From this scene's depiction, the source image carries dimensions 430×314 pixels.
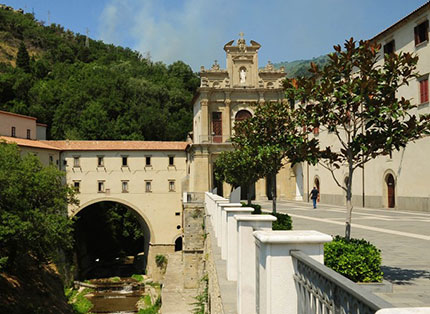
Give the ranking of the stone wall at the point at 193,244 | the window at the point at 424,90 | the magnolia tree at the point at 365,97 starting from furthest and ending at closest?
the stone wall at the point at 193,244 → the window at the point at 424,90 → the magnolia tree at the point at 365,97

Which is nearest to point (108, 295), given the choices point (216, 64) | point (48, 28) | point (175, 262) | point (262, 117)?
point (175, 262)

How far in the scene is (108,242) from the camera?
61.0m

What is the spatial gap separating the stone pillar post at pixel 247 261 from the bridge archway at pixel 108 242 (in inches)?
1861

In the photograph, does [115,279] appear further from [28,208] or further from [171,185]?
[28,208]

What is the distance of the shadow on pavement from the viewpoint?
7758 millimetres

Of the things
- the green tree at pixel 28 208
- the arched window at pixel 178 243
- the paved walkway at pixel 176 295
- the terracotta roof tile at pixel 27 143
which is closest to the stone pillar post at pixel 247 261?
the paved walkway at pixel 176 295

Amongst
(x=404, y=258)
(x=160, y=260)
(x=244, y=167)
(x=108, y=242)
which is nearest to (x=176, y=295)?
(x=244, y=167)

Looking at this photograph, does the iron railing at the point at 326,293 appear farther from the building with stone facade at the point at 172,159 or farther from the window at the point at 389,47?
the building with stone facade at the point at 172,159

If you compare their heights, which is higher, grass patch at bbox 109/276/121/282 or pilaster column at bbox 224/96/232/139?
pilaster column at bbox 224/96/232/139

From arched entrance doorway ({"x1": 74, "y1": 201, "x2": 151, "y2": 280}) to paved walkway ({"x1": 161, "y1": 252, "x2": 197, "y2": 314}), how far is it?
19.3 metres

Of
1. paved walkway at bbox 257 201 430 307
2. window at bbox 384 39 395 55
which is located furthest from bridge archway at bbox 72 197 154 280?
paved walkway at bbox 257 201 430 307

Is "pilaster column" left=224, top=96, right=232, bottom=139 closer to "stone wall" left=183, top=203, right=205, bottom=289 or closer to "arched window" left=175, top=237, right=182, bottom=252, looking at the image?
"arched window" left=175, top=237, right=182, bottom=252

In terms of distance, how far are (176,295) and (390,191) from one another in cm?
1658

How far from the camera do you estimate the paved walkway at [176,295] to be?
26.0 meters
